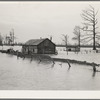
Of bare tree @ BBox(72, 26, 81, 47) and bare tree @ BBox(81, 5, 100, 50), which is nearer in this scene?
bare tree @ BBox(81, 5, 100, 50)

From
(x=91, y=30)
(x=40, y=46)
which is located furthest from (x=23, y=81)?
(x=40, y=46)

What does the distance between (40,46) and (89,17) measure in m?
8.05

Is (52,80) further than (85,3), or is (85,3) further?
(52,80)

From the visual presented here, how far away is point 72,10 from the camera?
4.41 m

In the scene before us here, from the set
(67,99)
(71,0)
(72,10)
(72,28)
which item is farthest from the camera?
(72,28)

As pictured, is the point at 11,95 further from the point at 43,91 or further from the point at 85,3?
the point at 85,3

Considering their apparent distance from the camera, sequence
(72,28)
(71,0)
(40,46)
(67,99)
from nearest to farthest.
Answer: (67,99)
(71,0)
(72,28)
(40,46)

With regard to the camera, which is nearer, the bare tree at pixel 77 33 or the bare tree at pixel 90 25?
the bare tree at pixel 90 25

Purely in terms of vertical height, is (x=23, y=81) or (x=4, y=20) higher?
(x=4, y=20)

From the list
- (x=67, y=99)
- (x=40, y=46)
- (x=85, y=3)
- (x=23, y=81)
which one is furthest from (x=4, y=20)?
(x=40, y=46)

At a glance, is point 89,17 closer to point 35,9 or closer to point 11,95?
point 35,9

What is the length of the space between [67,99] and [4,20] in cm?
230

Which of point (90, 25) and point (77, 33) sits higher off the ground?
point (90, 25)

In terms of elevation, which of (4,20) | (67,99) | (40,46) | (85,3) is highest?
(85,3)
